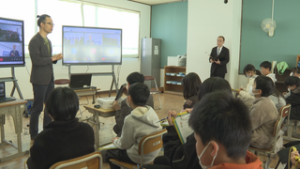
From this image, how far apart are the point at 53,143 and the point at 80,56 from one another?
4.21 metres

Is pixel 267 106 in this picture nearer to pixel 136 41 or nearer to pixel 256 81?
pixel 256 81

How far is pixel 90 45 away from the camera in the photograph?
5.38m

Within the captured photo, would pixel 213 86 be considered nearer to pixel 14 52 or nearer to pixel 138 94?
pixel 138 94

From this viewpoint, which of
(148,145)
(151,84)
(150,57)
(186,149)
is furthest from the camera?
(151,84)

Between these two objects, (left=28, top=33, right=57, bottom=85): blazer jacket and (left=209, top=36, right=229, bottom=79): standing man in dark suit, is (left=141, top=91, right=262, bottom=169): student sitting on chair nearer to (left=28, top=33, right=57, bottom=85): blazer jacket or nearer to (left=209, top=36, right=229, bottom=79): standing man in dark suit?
(left=28, top=33, right=57, bottom=85): blazer jacket

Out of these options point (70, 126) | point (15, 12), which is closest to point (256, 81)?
point (70, 126)

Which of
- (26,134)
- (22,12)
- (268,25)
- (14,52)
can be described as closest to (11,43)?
(14,52)

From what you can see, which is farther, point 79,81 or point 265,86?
point 79,81

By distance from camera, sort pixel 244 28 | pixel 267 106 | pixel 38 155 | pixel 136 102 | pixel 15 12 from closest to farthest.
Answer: pixel 38 155 → pixel 136 102 → pixel 267 106 → pixel 15 12 → pixel 244 28

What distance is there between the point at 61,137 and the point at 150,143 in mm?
680

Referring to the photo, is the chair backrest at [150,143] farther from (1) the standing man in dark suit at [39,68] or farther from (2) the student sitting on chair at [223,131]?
(1) the standing man in dark suit at [39,68]

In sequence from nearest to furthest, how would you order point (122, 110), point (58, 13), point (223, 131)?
point (223, 131)
point (122, 110)
point (58, 13)

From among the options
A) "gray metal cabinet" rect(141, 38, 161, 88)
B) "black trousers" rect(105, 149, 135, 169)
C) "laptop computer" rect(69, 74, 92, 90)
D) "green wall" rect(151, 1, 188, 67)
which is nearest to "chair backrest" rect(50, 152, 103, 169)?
"black trousers" rect(105, 149, 135, 169)

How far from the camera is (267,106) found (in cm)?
211
